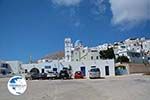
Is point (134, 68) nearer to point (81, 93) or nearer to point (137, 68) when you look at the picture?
point (137, 68)

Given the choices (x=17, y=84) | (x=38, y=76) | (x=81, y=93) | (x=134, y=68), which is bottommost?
(x=81, y=93)

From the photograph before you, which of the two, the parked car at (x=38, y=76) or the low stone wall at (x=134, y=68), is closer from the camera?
the parked car at (x=38, y=76)

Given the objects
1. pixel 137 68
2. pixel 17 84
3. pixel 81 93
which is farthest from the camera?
pixel 137 68

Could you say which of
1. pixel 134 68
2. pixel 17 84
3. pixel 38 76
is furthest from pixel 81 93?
pixel 134 68

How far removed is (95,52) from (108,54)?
14.4ft

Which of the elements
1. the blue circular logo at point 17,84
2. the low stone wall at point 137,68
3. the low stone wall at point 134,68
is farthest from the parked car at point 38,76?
the blue circular logo at point 17,84

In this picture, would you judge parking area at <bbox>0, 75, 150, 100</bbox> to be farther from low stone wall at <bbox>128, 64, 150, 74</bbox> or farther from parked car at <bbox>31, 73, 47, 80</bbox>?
low stone wall at <bbox>128, 64, 150, 74</bbox>

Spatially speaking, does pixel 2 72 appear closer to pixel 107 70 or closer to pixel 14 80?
pixel 107 70

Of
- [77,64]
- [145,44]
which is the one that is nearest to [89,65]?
[77,64]

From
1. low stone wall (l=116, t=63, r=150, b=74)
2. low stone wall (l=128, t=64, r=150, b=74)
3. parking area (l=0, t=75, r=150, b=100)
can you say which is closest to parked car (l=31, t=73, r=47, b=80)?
parking area (l=0, t=75, r=150, b=100)

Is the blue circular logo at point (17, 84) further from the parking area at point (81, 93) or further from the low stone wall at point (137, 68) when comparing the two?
the low stone wall at point (137, 68)

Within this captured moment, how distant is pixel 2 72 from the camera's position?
77.3 metres

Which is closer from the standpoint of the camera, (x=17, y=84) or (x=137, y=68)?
(x=17, y=84)

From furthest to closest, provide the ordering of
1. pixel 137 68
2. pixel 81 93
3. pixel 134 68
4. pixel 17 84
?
pixel 137 68
pixel 134 68
pixel 81 93
pixel 17 84
